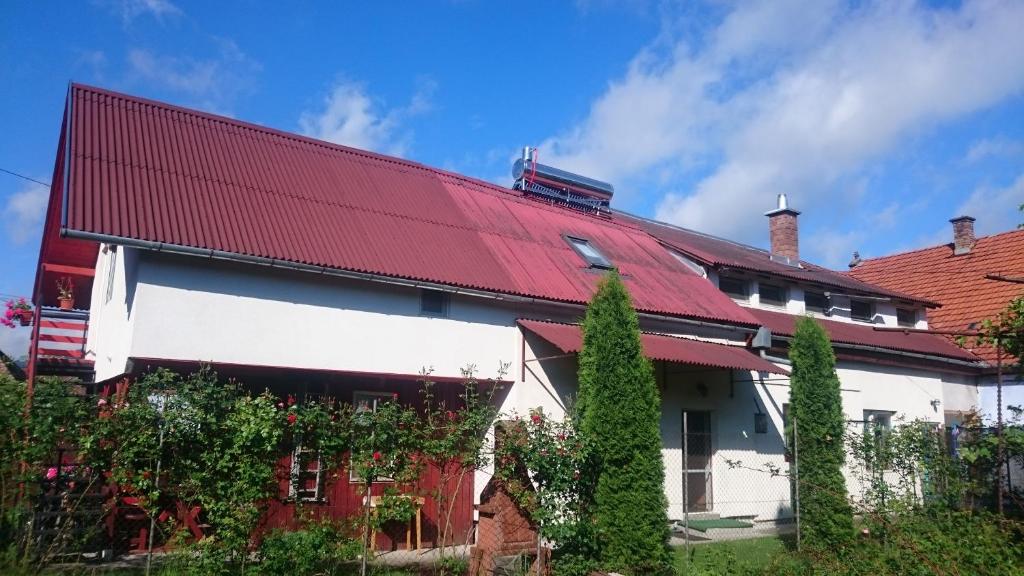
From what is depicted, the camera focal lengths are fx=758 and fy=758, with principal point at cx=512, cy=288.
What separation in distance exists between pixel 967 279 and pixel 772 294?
29.1ft

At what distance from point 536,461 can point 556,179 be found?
488 inches

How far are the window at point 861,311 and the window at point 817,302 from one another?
1.08 metres

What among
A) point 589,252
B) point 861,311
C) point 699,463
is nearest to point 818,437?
point 699,463

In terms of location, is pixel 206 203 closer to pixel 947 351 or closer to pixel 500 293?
pixel 500 293

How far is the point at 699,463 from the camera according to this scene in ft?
50.4

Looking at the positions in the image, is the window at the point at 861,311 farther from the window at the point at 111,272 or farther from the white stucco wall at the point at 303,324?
the window at the point at 111,272

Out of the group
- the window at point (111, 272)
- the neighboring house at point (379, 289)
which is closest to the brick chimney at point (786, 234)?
the neighboring house at point (379, 289)

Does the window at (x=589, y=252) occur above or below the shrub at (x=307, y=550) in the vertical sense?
above

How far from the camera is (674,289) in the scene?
16.4 metres

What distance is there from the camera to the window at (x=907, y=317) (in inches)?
869

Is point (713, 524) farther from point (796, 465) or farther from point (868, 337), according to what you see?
point (868, 337)

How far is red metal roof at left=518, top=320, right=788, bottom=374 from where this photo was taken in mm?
12465

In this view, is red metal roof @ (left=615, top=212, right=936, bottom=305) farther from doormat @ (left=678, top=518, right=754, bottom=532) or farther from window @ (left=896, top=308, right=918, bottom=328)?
doormat @ (left=678, top=518, right=754, bottom=532)

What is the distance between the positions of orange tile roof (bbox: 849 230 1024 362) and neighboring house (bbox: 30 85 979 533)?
442 centimetres
